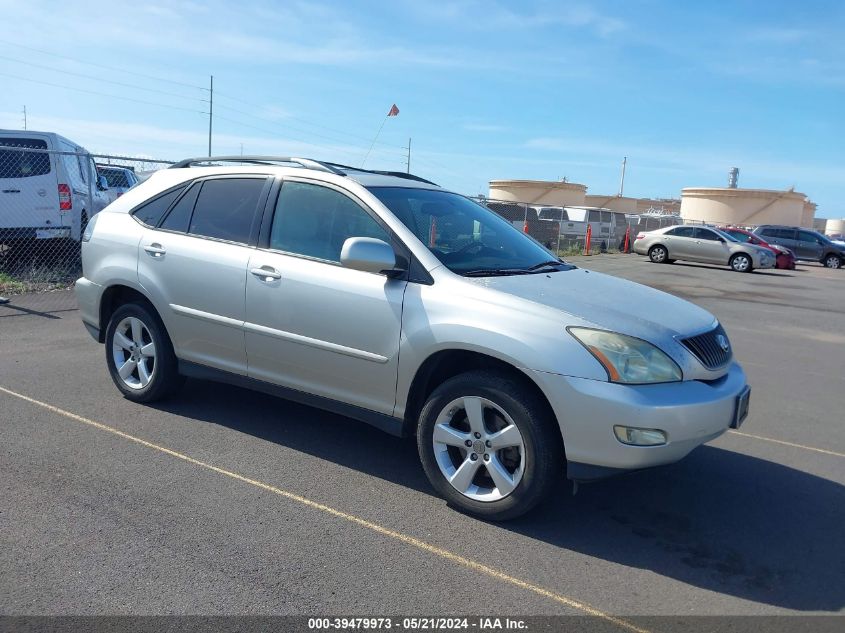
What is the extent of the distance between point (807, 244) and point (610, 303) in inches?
1257

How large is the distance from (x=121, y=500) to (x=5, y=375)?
295 cm

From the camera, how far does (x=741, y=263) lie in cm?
2516

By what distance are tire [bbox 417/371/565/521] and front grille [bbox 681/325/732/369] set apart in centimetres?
86

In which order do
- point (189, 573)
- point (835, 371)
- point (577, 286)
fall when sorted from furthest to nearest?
point (835, 371) < point (577, 286) < point (189, 573)

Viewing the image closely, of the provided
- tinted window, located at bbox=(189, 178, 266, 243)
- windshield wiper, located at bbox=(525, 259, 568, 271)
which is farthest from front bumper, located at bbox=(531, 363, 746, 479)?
tinted window, located at bbox=(189, 178, 266, 243)

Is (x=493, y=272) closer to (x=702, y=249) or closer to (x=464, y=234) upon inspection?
(x=464, y=234)

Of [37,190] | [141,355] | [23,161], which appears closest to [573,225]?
[37,190]

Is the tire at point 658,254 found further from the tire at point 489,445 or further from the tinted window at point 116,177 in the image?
the tire at point 489,445

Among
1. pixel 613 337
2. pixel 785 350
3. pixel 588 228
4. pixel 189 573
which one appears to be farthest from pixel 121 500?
pixel 588 228

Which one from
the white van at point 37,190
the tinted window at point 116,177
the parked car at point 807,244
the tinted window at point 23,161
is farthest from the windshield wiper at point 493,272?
the parked car at point 807,244

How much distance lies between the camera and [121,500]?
3.99 meters

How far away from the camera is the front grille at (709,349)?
397cm

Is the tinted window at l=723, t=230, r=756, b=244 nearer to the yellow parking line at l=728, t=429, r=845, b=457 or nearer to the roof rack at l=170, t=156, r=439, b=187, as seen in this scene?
the yellow parking line at l=728, t=429, r=845, b=457

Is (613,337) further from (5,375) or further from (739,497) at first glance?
(5,375)
